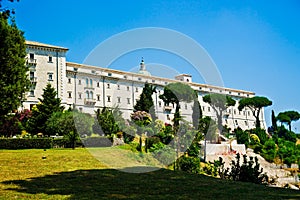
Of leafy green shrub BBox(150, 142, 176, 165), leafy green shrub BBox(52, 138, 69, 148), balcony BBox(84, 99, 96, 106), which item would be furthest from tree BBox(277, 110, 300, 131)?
leafy green shrub BBox(52, 138, 69, 148)

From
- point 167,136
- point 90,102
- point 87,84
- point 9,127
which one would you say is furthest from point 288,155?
point 87,84

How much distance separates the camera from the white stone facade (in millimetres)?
51388

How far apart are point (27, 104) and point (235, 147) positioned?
29.4 metres

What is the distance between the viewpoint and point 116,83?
2527 inches

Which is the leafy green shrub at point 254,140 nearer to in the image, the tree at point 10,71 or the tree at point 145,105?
the tree at point 145,105

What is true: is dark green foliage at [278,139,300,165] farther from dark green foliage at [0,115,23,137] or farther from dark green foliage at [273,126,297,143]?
dark green foliage at [273,126,297,143]

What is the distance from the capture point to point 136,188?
8.59 m

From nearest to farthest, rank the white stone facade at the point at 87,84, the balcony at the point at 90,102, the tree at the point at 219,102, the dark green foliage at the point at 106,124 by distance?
the dark green foliage at the point at 106,124
the white stone facade at the point at 87,84
the balcony at the point at 90,102
the tree at the point at 219,102

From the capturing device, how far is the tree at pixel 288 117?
81412 millimetres

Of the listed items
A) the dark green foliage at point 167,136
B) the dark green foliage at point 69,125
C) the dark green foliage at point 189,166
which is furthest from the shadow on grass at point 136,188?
the dark green foliage at point 69,125

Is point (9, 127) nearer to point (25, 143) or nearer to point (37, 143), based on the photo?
point (25, 143)

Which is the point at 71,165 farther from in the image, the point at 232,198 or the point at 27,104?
the point at 27,104

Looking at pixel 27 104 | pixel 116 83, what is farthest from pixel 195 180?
pixel 116 83

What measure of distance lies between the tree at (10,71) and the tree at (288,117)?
68.9 metres
